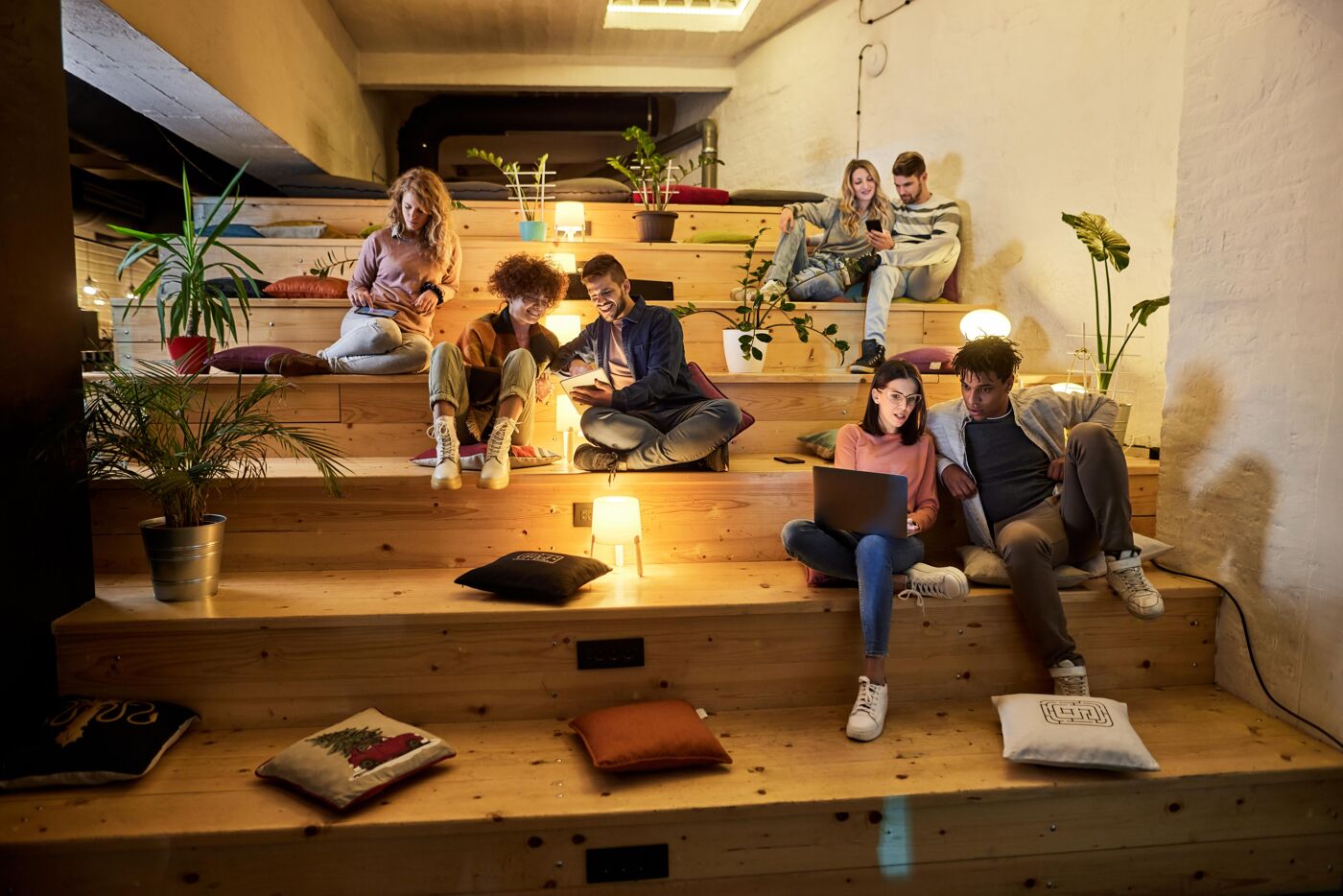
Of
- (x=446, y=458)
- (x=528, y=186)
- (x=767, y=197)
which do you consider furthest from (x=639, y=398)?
(x=767, y=197)

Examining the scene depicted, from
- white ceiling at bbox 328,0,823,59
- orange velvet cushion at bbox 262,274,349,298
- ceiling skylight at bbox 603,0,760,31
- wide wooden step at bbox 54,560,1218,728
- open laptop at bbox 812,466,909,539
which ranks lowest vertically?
wide wooden step at bbox 54,560,1218,728

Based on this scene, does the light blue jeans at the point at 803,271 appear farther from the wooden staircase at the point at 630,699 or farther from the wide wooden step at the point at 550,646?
the wide wooden step at the point at 550,646

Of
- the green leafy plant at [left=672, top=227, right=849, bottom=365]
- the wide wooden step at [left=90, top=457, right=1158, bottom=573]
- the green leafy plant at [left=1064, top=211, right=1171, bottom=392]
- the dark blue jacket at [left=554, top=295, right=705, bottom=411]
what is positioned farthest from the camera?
the green leafy plant at [left=672, top=227, right=849, bottom=365]

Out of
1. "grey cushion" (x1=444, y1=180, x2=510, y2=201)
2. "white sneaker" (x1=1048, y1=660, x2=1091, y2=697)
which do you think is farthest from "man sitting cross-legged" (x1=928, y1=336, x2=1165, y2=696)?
"grey cushion" (x1=444, y1=180, x2=510, y2=201)

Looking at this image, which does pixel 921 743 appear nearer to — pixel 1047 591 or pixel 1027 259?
pixel 1047 591

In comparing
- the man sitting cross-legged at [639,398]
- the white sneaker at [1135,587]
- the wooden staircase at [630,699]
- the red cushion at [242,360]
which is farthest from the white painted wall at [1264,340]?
the red cushion at [242,360]

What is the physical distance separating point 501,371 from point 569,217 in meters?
1.64

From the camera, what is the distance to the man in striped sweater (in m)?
3.58

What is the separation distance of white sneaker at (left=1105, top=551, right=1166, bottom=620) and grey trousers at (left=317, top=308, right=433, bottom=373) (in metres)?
2.29

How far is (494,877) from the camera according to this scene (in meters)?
1.65

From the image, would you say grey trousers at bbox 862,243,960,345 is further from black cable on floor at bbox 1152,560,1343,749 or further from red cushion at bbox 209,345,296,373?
red cushion at bbox 209,345,296,373

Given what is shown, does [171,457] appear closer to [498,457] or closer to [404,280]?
[498,457]

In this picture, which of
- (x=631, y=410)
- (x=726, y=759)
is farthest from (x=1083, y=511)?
(x=631, y=410)

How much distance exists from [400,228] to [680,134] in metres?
4.48
